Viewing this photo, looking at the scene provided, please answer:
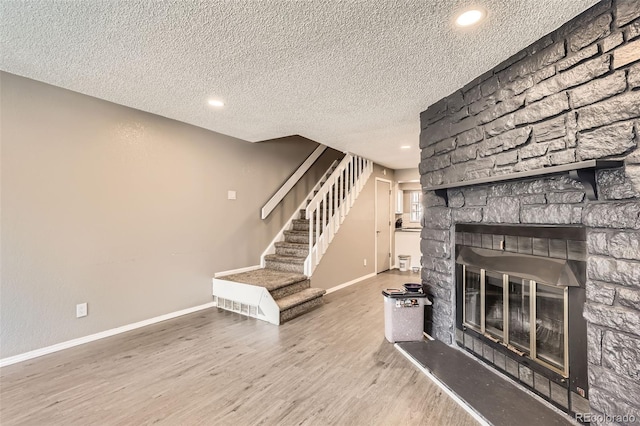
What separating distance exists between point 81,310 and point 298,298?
2.27 meters

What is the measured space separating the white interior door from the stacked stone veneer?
3878mm

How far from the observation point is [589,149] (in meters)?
1.56

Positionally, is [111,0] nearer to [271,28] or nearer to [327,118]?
[271,28]

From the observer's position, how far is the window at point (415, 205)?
7.13 meters

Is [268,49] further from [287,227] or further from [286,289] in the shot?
[287,227]

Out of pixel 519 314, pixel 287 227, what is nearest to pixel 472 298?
pixel 519 314

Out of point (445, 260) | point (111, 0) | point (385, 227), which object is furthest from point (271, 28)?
point (385, 227)

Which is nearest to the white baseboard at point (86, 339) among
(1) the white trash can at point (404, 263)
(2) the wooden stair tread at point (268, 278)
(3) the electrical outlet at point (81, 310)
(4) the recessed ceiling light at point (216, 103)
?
(3) the electrical outlet at point (81, 310)

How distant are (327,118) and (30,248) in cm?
313

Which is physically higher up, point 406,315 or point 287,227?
point 287,227

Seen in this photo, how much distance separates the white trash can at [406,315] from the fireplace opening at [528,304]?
1.18ft

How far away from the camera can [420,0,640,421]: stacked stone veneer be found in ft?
4.57

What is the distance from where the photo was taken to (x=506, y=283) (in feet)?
7.19

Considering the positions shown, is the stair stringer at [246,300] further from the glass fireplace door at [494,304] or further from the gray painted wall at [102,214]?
the glass fireplace door at [494,304]
